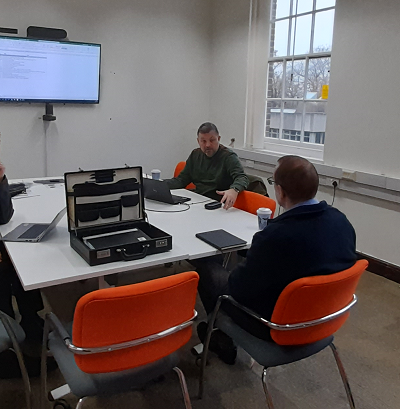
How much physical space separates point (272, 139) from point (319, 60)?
0.98m

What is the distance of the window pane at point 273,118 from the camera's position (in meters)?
4.47

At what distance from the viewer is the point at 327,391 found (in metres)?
2.05

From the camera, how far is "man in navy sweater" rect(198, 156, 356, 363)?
1.49m

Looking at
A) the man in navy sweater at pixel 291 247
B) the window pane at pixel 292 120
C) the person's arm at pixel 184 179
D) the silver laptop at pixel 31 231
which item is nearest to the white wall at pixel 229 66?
the window pane at pixel 292 120

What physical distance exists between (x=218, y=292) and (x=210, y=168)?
1.45 m

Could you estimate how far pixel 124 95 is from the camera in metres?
4.68

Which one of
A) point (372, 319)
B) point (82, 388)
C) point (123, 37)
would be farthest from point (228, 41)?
point (82, 388)

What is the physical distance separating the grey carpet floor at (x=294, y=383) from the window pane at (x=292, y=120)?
2.23m

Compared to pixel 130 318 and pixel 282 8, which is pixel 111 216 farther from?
pixel 282 8

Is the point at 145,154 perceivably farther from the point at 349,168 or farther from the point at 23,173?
the point at 349,168

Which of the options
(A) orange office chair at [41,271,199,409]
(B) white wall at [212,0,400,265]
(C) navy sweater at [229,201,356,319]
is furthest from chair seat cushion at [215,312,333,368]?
(B) white wall at [212,0,400,265]

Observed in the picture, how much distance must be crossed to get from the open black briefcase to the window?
8.27 ft

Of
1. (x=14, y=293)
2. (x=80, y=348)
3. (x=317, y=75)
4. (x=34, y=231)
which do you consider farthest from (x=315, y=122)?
(x=80, y=348)

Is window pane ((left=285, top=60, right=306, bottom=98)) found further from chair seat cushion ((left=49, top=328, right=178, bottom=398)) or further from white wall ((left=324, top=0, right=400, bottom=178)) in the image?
chair seat cushion ((left=49, top=328, right=178, bottom=398))
